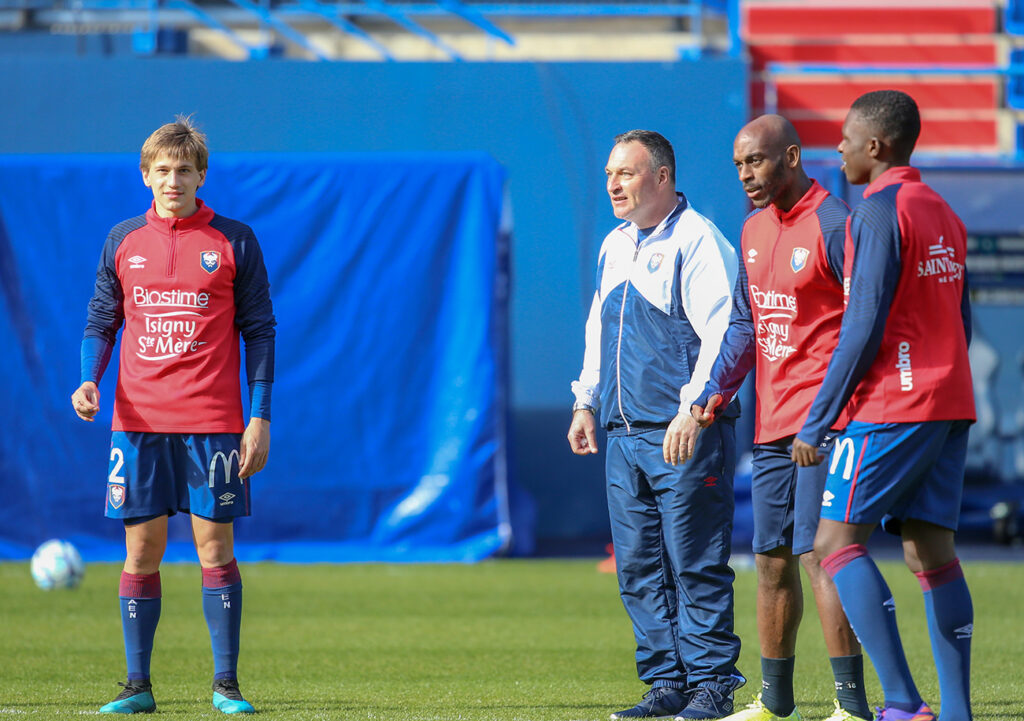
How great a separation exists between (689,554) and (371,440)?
604cm

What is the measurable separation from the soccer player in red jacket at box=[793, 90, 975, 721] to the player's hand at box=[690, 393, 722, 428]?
566mm

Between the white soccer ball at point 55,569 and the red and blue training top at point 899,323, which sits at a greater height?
the red and blue training top at point 899,323

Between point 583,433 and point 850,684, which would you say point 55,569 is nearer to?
point 583,433

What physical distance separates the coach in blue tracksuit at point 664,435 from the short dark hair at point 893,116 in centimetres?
86

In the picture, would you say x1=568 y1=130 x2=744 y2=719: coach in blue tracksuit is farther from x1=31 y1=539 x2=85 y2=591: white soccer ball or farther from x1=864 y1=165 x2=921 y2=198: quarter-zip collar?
x1=31 y1=539 x2=85 y2=591: white soccer ball

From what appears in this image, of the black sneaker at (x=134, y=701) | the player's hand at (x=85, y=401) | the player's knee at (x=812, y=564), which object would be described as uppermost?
the player's hand at (x=85, y=401)

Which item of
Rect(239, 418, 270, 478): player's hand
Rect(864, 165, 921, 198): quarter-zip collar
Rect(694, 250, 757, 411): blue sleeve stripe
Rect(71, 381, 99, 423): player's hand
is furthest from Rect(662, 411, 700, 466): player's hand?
Rect(71, 381, 99, 423): player's hand

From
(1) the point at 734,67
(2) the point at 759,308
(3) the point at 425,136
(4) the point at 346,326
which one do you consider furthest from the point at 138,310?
(1) the point at 734,67

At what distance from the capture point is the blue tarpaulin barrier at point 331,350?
9.88 metres

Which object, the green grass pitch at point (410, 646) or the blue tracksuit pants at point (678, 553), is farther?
the green grass pitch at point (410, 646)

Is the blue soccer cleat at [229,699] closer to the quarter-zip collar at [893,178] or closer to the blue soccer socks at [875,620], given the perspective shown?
the blue soccer socks at [875,620]

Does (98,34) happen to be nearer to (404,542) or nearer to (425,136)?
(425,136)

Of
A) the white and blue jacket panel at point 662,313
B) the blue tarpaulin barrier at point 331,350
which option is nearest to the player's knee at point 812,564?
the white and blue jacket panel at point 662,313

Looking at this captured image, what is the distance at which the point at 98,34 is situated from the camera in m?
13.4
